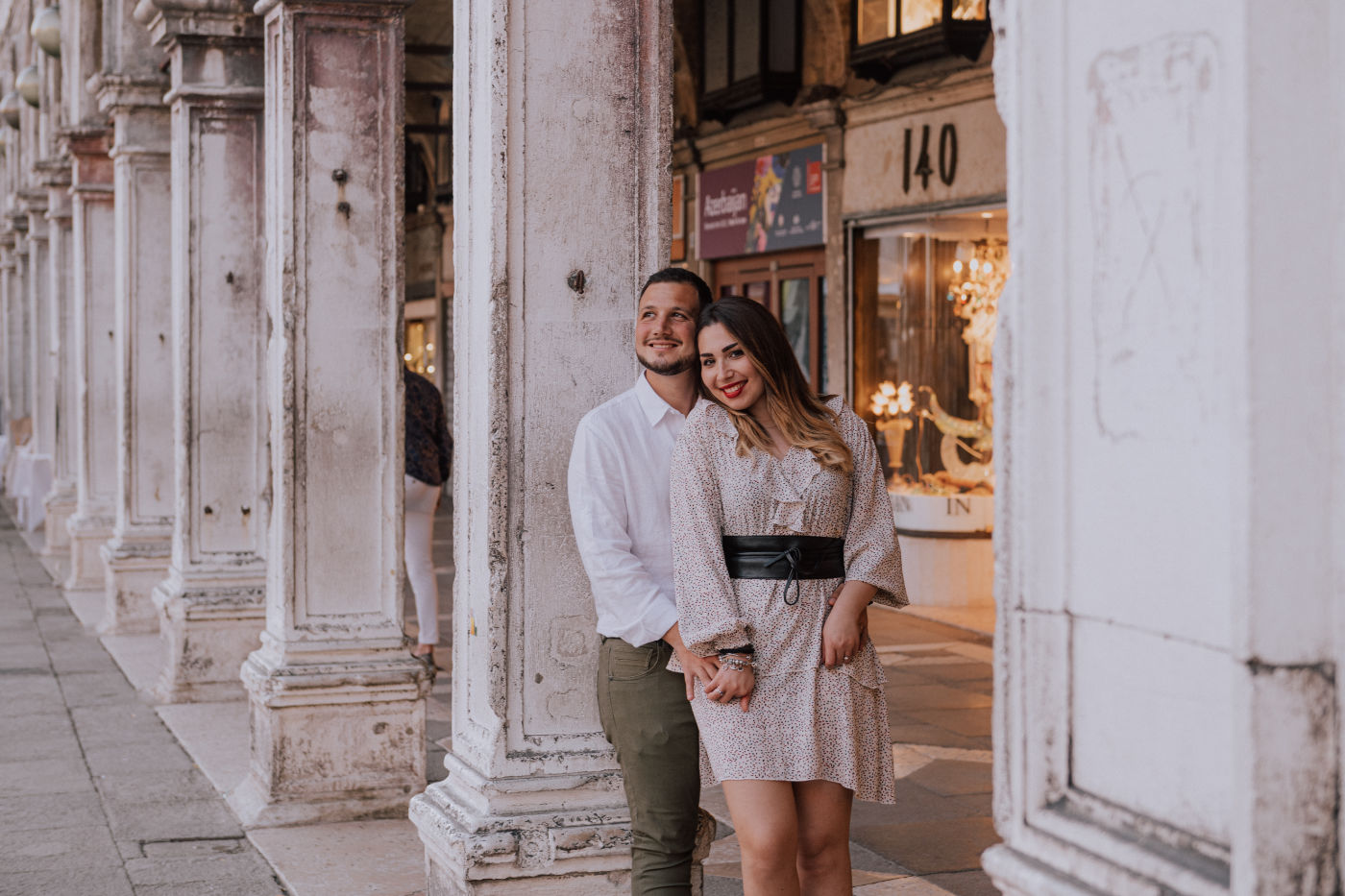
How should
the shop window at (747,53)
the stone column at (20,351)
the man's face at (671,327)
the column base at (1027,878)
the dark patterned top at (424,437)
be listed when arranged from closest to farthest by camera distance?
the column base at (1027,878) → the man's face at (671,327) → the dark patterned top at (424,437) → the shop window at (747,53) → the stone column at (20,351)

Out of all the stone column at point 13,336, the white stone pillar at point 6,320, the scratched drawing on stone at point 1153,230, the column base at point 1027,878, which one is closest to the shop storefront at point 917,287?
the column base at point 1027,878

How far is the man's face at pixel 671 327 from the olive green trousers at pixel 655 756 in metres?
0.62

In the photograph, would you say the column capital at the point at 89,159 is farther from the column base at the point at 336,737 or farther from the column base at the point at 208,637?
the column base at the point at 336,737

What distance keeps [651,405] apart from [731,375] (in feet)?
1.10

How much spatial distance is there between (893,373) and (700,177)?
13.2 feet

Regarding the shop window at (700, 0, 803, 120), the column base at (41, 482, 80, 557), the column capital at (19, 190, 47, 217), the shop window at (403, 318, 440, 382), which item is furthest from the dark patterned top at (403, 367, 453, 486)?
the shop window at (403, 318, 440, 382)

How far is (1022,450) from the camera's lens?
6.48 feet

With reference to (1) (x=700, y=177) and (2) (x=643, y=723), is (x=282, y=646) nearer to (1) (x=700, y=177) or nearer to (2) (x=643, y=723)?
(2) (x=643, y=723)

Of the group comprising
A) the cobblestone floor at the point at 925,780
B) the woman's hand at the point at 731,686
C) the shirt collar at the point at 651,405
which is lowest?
the cobblestone floor at the point at 925,780

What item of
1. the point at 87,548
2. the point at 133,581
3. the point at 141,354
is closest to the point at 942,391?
the point at 141,354

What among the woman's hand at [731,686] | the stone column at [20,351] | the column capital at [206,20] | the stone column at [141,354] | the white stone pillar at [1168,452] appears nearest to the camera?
the white stone pillar at [1168,452]

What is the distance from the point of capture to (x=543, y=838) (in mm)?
3891

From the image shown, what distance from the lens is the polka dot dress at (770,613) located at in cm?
308

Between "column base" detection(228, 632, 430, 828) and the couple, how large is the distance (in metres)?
2.61
